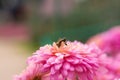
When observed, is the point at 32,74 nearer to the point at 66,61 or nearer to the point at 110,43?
the point at 66,61

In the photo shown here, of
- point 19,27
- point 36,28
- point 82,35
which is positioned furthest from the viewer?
point 19,27

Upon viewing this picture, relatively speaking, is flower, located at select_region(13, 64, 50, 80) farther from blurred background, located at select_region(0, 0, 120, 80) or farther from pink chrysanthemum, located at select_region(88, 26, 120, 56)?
blurred background, located at select_region(0, 0, 120, 80)

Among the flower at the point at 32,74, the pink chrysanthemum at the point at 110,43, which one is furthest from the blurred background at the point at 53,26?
the flower at the point at 32,74

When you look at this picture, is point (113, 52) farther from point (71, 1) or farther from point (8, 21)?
point (8, 21)

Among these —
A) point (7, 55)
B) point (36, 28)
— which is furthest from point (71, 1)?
point (7, 55)

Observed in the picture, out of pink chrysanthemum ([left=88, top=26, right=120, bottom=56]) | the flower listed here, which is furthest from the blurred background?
the flower

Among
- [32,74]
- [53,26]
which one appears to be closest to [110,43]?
[32,74]
